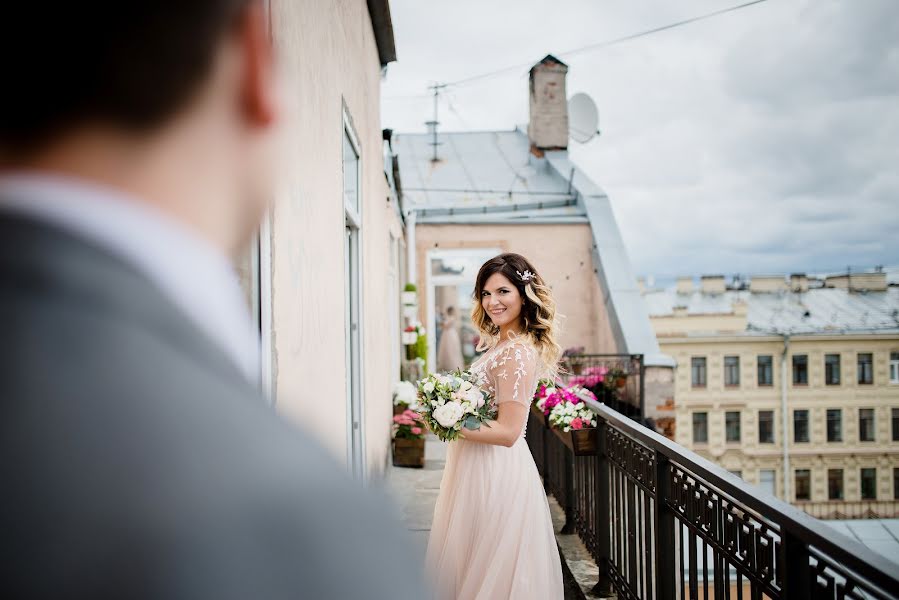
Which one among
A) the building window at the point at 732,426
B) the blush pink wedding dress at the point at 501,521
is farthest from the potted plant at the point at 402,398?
the building window at the point at 732,426

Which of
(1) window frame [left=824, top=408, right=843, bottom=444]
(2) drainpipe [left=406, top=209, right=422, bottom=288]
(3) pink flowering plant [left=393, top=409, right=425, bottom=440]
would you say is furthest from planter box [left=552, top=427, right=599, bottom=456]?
(1) window frame [left=824, top=408, right=843, bottom=444]

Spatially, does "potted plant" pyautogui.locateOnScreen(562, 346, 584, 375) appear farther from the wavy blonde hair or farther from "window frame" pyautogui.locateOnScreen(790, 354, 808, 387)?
"window frame" pyautogui.locateOnScreen(790, 354, 808, 387)

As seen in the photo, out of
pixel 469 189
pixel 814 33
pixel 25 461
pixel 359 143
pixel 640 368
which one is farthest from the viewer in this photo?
pixel 814 33

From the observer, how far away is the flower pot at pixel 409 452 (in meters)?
7.57

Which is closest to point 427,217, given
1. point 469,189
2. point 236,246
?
point 469,189

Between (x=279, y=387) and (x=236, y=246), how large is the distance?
1.83 metres

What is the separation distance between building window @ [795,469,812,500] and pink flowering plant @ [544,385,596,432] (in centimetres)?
3123

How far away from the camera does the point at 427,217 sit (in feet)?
45.8

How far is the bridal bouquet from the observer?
10.1 ft

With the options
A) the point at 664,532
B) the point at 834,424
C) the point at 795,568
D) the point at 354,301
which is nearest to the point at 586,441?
the point at 664,532

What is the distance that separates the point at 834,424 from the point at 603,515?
32.2m

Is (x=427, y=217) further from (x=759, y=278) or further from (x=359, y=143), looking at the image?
(x=759, y=278)

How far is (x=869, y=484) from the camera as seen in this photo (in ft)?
98.5

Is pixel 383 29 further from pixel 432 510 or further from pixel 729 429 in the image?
pixel 729 429
